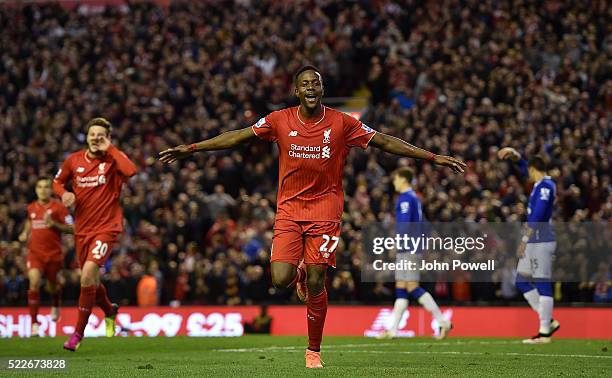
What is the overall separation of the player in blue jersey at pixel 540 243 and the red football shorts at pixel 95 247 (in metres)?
5.64

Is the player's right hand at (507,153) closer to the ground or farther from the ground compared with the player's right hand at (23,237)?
farther from the ground

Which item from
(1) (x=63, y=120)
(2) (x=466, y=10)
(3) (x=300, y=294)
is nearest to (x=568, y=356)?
(3) (x=300, y=294)

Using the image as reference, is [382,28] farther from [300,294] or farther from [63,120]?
[300,294]

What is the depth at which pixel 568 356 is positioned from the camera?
41.5ft

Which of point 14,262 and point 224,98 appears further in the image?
point 224,98

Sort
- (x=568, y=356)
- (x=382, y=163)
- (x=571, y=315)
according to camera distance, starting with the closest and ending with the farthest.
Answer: (x=568, y=356) → (x=571, y=315) → (x=382, y=163)

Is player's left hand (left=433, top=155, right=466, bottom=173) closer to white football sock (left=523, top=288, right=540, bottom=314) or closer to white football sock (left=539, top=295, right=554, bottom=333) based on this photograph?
white football sock (left=539, top=295, right=554, bottom=333)

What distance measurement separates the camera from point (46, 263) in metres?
18.3

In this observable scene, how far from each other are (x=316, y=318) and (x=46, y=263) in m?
8.84

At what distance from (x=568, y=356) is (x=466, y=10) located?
678 inches

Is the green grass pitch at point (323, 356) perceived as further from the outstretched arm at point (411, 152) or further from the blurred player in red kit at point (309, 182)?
the outstretched arm at point (411, 152)

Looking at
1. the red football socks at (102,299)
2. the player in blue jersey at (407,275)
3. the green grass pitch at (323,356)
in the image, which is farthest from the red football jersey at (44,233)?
the player in blue jersey at (407,275)

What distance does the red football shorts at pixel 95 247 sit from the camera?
1362 centimetres

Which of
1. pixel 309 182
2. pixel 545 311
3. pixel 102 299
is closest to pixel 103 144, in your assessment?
pixel 102 299
